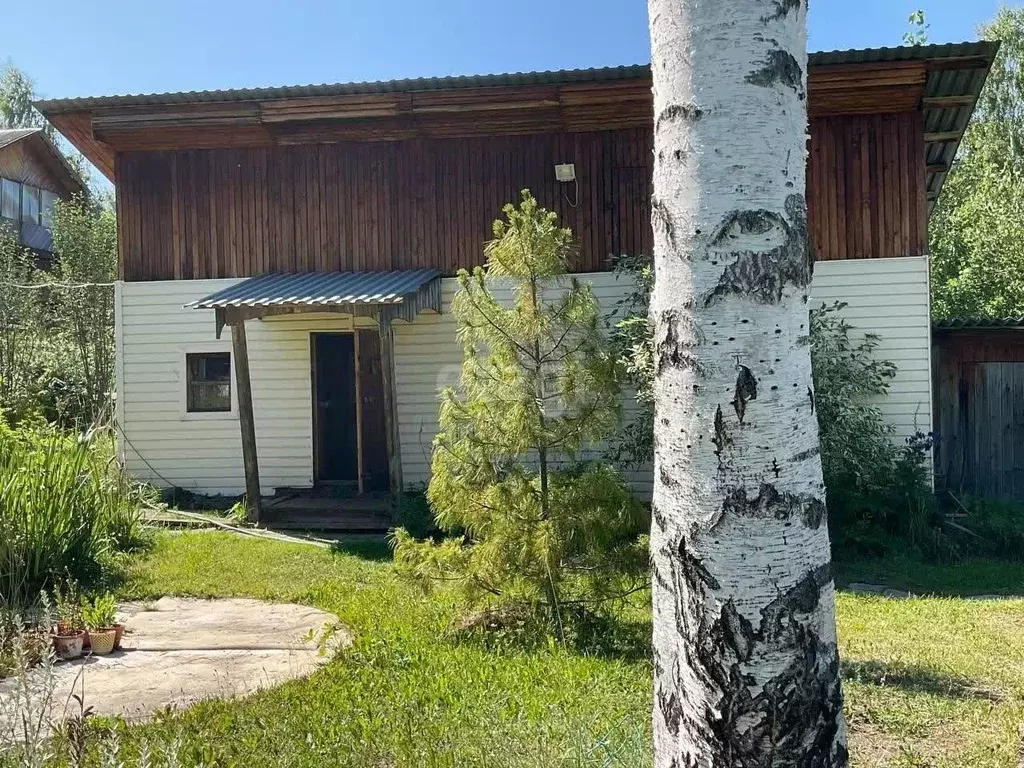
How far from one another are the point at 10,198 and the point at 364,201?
1819cm

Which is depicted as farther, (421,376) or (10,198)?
(10,198)

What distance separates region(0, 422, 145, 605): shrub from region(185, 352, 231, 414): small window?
12.3 ft

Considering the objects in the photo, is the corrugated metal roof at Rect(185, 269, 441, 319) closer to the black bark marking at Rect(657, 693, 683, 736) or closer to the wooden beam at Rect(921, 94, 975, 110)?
the wooden beam at Rect(921, 94, 975, 110)

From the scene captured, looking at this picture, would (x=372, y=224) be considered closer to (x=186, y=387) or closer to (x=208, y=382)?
(x=208, y=382)

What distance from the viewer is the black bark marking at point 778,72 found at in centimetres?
200

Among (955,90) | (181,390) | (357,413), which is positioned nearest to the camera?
(955,90)

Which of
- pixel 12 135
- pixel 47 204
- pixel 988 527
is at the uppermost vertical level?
pixel 12 135

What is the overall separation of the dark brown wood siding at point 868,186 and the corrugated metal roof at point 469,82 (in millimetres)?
969

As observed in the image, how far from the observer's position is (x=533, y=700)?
400 cm

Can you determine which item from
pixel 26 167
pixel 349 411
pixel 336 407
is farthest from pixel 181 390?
pixel 26 167

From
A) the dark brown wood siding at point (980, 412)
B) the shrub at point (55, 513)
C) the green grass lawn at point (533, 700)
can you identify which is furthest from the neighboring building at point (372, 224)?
the green grass lawn at point (533, 700)

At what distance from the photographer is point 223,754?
345cm

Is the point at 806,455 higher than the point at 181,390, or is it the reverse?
the point at 181,390

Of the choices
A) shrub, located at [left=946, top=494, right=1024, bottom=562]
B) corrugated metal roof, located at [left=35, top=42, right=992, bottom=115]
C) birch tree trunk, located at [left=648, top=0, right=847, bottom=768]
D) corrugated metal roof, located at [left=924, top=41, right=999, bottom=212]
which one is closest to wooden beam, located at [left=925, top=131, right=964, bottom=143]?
corrugated metal roof, located at [left=924, top=41, right=999, bottom=212]
